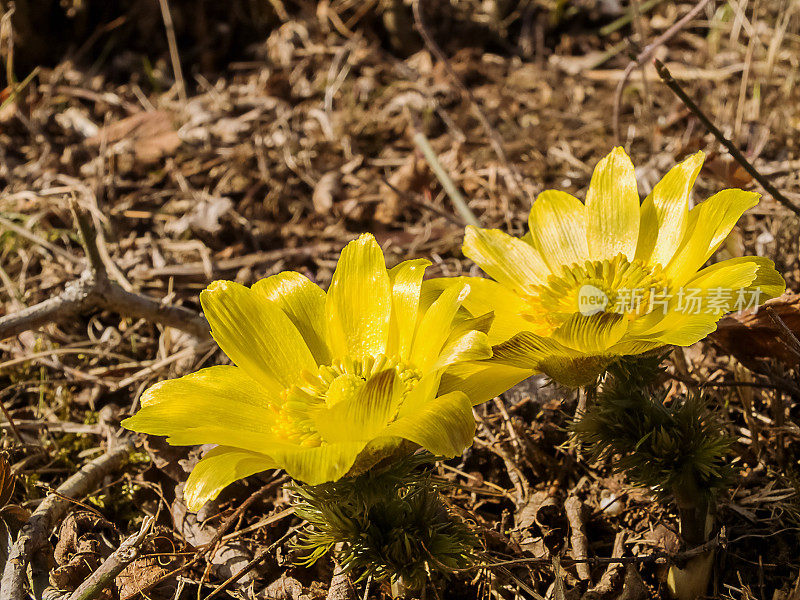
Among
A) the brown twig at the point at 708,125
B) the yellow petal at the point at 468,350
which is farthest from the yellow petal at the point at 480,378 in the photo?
the brown twig at the point at 708,125

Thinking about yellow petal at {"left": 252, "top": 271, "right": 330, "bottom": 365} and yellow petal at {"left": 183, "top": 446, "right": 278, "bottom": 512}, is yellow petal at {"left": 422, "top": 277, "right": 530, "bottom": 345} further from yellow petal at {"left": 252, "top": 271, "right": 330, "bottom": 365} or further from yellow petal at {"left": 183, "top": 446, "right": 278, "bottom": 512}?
yellow petal at {"left": 183, "top": 446, "right": 278, "bottom": 512}

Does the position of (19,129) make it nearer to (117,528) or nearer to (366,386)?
(117,528)

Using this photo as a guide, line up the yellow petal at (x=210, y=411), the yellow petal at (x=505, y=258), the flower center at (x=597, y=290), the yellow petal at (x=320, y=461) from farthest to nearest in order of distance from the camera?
the yellow petal at (x=505, y=258) → the flower center at (x=597, y=290) → the yellow petal at (x=210, y=411) → the yellow petal at (x=320, y=461)

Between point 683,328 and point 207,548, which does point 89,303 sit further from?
point 683,328

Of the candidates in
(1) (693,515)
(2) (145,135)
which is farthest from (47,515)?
(2) (145,135)

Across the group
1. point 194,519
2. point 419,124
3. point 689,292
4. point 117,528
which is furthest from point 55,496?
point 419,124

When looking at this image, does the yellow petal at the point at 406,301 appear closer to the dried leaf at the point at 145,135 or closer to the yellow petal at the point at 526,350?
the yellow petal at the point at 526,350
